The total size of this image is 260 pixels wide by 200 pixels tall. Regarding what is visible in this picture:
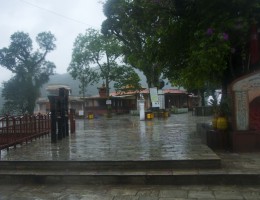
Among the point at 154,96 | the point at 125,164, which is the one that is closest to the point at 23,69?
the point at 154,96

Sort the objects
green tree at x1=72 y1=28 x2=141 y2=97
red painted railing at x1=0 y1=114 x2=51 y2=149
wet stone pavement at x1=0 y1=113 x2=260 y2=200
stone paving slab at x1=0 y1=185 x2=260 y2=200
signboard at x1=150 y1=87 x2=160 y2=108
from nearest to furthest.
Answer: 1. stone paving slab at x1=0 y1=185 x2=260 y2=200
2. wet stone pavement at x1=0 y1=113 x2=260 y2=200
3. red painted railing at x1=0 y1=114 x2=51 y2=149
4. signboard at x1=150 y1=87 x2=160 y2=108
5. green tree at x1=72 y1=28 x2=141 y2=97

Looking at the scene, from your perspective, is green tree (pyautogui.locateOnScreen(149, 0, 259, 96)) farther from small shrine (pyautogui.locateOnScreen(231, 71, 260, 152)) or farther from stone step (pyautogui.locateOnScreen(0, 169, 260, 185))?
stone step (pyautogui.locateOnScreen(0, 169, 260, 185))

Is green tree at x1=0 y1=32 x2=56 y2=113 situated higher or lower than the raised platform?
higher

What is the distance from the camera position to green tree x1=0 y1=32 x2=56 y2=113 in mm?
42750

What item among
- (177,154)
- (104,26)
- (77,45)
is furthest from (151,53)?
(77,45)

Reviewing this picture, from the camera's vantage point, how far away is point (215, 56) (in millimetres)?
8734

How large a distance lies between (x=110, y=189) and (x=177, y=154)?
6.51ft

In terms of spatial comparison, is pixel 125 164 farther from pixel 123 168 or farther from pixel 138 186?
pixel 138 186

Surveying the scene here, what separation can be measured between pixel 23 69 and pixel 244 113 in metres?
38.2

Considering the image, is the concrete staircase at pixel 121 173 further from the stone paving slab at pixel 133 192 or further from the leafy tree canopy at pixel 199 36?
the leafy tree canopy at pixel 199 36

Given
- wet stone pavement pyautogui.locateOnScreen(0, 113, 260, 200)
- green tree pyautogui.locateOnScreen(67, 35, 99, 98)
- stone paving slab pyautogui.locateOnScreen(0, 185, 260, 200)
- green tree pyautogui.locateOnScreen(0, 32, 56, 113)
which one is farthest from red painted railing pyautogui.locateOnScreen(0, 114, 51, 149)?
green tree pyautogui.locateOnScreen(0, 32, 56, 113)

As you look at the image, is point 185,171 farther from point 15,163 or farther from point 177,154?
point 15,163

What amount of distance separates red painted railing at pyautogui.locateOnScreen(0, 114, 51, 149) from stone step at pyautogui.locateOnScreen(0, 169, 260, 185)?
2.26m

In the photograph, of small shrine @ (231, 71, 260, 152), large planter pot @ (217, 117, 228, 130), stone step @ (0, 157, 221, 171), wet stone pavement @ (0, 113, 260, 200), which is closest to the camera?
wet stone pavement @ (0, 113, 260, 200)
